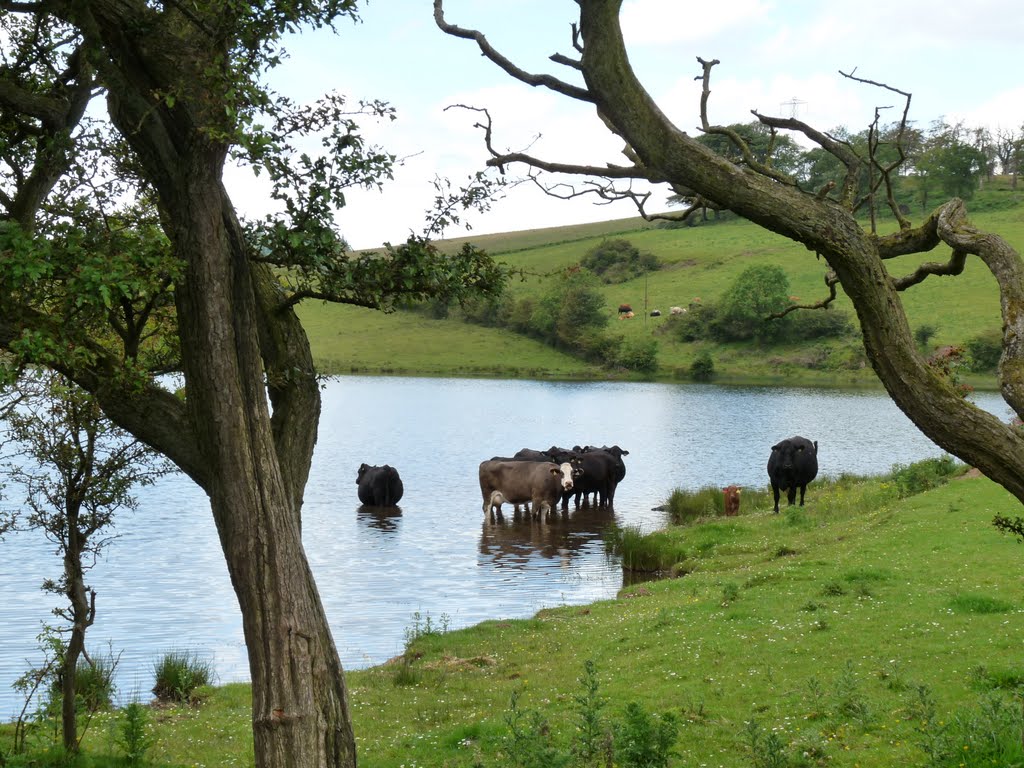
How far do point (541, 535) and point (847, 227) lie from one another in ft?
81.1

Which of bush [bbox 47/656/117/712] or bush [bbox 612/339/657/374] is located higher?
bush [bbox 612/339/657/374]

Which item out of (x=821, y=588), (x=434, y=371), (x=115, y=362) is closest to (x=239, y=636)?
(x=821, y=588)

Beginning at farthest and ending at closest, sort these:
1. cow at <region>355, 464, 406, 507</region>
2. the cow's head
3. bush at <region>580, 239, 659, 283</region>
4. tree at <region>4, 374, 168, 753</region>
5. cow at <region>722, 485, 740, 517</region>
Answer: bush at <region>580, 239, 659, 283</region>, cow at <region>355, 464, 406, 507</region>, the cow's head, cow at <region>722, 485, 740, 517</region>, tree at <region>4, 374, 168, 753</region>

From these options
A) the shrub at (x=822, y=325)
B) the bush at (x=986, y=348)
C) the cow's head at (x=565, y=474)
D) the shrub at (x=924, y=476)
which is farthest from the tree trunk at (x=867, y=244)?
the shrub at (x=822, y=325)

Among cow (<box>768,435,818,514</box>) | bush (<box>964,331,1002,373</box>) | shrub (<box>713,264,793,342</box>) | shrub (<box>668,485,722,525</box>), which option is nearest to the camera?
cow (<box>768,435,818,514</box>)

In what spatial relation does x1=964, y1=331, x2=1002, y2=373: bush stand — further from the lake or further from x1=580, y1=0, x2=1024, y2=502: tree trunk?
x1=580, y1=0, x2=1024, y2=502: tree trunk

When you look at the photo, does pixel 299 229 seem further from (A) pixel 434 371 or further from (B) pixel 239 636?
(A) pixel 434 371

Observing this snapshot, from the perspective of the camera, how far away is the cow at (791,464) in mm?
28859

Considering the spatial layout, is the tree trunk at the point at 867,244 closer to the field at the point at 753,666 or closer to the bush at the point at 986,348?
the field at the point at 753,666

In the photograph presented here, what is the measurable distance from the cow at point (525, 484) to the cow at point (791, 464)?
6772 millimetres

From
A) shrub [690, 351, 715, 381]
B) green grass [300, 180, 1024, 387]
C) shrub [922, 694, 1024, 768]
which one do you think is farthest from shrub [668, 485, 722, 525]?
shrub [690, 351, 715, 381]

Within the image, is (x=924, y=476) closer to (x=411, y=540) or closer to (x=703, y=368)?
(x=411, y=540)

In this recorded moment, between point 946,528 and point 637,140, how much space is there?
15.1 metres

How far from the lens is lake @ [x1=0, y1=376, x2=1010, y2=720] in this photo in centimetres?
1934
